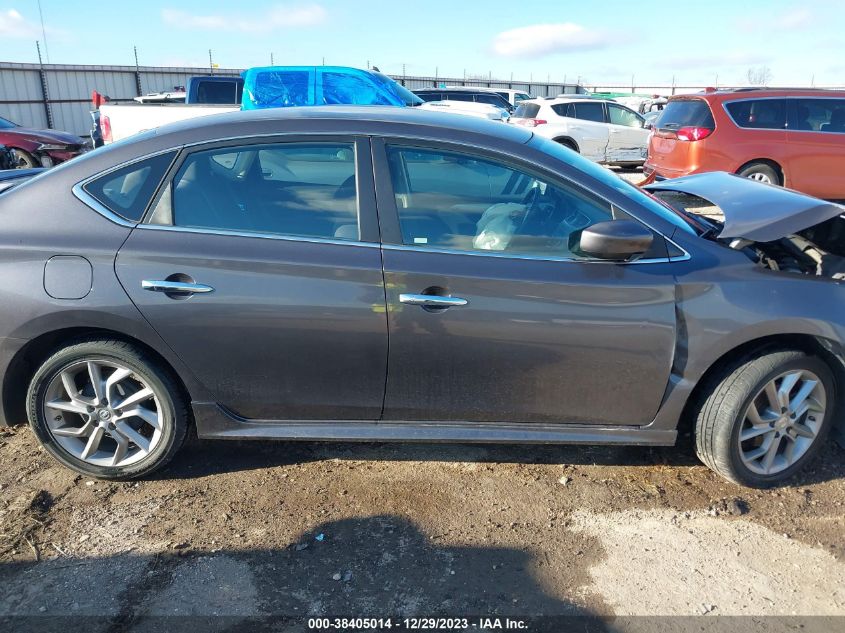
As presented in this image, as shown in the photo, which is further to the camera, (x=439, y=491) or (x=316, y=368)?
(x=439, y=491)

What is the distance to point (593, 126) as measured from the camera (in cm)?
1446

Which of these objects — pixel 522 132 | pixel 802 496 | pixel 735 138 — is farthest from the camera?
pixel 735 138

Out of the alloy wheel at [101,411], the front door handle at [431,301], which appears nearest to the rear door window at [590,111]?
the front door handle at [431,301]

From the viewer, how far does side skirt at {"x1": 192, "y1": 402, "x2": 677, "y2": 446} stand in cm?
292

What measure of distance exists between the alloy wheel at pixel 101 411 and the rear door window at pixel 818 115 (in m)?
9.63

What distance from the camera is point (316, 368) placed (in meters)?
2.83

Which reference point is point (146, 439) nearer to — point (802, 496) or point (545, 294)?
point (545, 294)

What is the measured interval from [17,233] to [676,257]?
2.92 m

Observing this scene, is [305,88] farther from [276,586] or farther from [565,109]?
[276,586]

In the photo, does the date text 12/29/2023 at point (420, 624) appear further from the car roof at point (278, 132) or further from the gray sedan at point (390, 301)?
the car roof at point (278, 132)

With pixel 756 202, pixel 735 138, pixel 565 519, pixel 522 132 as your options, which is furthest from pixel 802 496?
pixel 735 138

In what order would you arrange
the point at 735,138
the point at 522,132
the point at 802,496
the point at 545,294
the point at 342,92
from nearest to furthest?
the point at 545,294
the point at 802,496
the point at 522,132
the point at 735,138
the point at 342,92

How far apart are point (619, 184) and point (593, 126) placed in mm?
12322

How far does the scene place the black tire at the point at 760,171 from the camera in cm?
914
